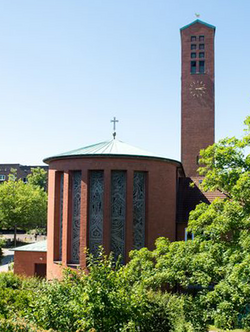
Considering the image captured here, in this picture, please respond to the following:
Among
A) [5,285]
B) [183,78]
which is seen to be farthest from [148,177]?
[183,78]

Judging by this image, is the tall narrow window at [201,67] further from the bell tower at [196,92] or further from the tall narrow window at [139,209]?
the tall narrow window at [139,209]

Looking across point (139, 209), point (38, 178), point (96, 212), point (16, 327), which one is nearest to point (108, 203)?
point (96, 212)

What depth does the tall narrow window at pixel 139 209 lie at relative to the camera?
18875 millimetres

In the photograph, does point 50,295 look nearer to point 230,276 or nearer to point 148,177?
point 230,276

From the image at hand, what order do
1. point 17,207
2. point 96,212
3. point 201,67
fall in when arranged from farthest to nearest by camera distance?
point 17,207 → point 201,67 → point 96,212

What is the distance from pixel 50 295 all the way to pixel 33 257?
1385 centimetres

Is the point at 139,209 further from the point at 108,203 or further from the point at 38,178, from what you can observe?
the point at 38,178

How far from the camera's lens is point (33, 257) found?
23.6 metres

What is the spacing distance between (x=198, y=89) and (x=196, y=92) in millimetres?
314

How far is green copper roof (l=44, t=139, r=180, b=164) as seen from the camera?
61.0ft

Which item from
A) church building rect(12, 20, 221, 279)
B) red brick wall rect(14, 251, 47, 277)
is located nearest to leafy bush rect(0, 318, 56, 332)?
church building rect(12, 20, 221, 279)

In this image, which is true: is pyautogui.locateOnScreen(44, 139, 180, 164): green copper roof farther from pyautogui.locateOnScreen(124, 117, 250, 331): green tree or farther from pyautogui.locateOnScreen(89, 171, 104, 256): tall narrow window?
pyautogui.locateOnScreen(124, 117, 250, 331): green tree

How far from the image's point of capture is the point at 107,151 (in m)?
19.1

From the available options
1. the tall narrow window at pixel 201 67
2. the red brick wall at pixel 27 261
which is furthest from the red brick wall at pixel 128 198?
the tall narrow window at pixel 201 67
